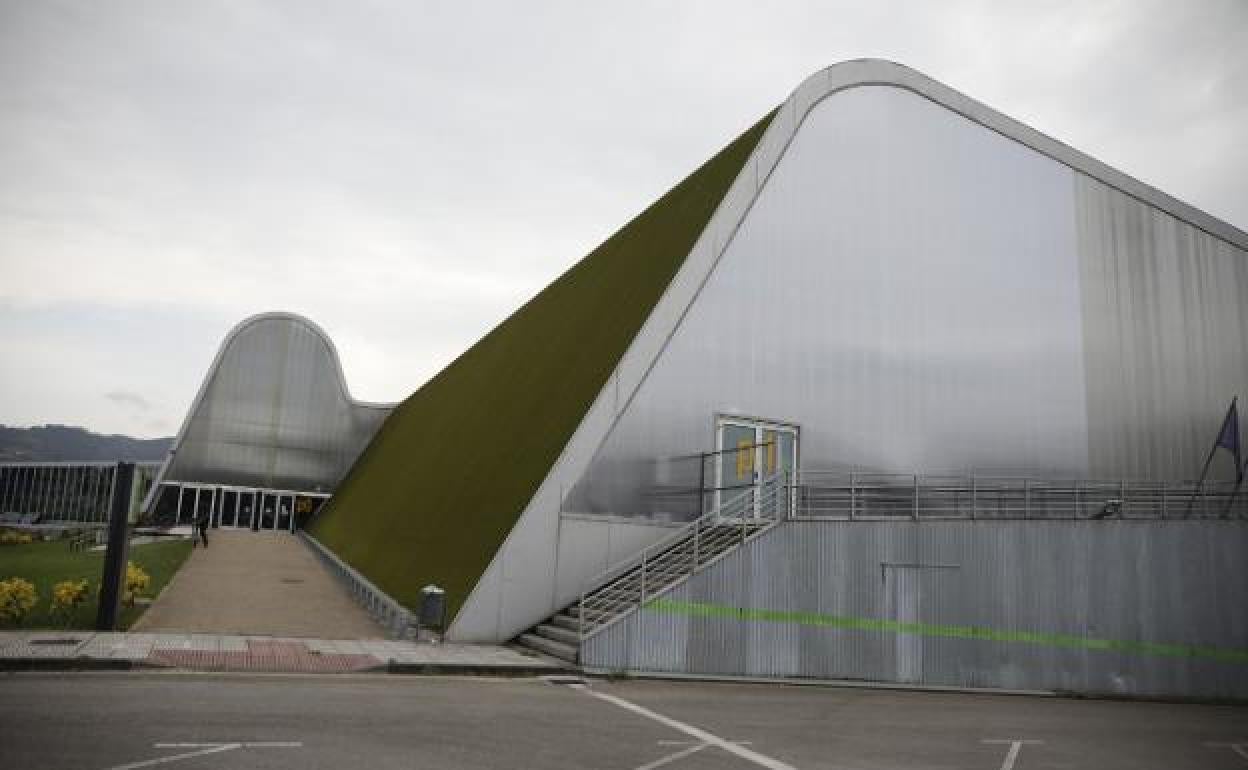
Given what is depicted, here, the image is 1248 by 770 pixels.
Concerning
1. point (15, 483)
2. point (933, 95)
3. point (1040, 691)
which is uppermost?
point (933, 95)

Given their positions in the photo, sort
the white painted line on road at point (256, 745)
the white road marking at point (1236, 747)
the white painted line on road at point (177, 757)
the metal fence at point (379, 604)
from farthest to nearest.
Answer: the metal fence at point (379, 604)
the white road marking at point (1236, 747)
the white painted line on road at point (256, 745)
the white painted line on road at point (177, 757)

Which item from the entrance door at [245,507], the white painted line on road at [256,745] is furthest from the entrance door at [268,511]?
the white painted line on road at [256,745]

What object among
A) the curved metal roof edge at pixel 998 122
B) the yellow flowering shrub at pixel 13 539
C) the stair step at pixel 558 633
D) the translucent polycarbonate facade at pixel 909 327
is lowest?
the stair step at pixel 558 633

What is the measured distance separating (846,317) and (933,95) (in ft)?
22.9

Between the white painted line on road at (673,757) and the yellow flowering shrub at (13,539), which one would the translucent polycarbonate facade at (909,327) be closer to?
the white painted line on road at (673,757)

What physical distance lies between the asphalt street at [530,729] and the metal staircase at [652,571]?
6.17 ft

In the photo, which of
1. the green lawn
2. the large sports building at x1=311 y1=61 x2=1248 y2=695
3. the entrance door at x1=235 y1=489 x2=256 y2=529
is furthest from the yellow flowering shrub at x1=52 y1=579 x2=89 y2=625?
the entrance door at x1=235 y1=489 x2=256 y2=529

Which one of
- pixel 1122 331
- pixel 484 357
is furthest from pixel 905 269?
pixel 484 357

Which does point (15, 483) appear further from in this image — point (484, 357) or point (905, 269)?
point (905, 269)

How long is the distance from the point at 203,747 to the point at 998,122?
24791 mm

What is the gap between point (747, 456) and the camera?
20844mm

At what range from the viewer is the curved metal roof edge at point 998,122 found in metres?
23.0

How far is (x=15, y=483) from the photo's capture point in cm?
7250

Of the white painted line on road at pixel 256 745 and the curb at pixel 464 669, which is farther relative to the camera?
the curb at pixel 464 669
